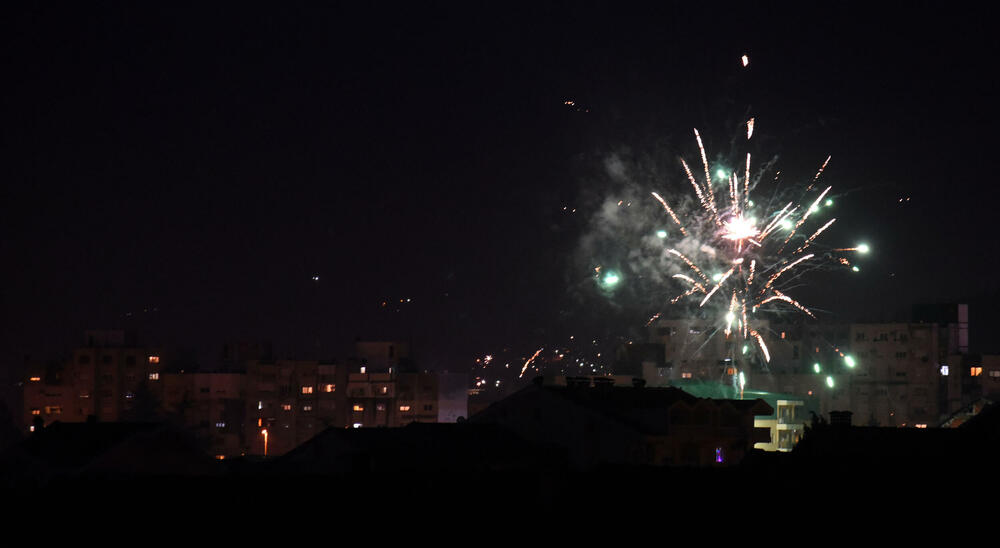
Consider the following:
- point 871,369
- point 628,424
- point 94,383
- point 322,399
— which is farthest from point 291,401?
point 628,424

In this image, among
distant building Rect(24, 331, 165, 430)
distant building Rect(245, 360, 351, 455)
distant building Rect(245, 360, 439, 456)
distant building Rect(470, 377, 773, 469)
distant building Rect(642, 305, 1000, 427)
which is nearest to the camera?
distant building Rect(470, 377, 773, 469)

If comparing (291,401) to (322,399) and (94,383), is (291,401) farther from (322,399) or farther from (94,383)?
(94,383)

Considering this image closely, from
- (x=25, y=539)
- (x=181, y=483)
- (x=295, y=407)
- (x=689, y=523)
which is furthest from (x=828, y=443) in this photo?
(x=295, y=407)

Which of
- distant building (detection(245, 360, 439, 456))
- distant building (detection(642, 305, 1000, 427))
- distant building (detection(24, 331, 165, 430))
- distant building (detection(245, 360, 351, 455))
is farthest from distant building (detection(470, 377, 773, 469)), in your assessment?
distant building (detection(24, 331, 165, 430))

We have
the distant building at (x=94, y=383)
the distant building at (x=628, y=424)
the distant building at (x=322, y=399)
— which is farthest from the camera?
the distant building at (x=94, y=383)

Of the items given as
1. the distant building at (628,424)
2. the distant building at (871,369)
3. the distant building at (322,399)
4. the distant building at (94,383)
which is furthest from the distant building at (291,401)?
the distant building at (628,424)

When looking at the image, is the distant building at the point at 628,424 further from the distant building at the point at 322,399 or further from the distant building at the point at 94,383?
the distant building at the point at 94,383

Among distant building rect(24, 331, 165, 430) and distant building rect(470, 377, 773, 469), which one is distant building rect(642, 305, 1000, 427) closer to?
distant building rect(24, 331, 165, 430)

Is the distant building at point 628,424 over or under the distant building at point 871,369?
under

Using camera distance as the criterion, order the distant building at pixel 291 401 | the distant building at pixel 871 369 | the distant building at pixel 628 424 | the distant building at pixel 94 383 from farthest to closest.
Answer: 1. the distant building at pixel 871 369
2. the distant building at pixel 94 383
3. the distant building at pixel 291 401
4. the distant building at pixel 628 424

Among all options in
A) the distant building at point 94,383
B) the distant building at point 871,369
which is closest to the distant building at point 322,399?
the distant building at point 94,383

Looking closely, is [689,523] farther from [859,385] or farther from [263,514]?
[859,385]

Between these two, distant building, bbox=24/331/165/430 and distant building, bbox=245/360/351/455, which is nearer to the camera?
distant building, bbox=245/360/351/455

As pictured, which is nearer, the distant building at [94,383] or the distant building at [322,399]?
the distant building at [322,399]
